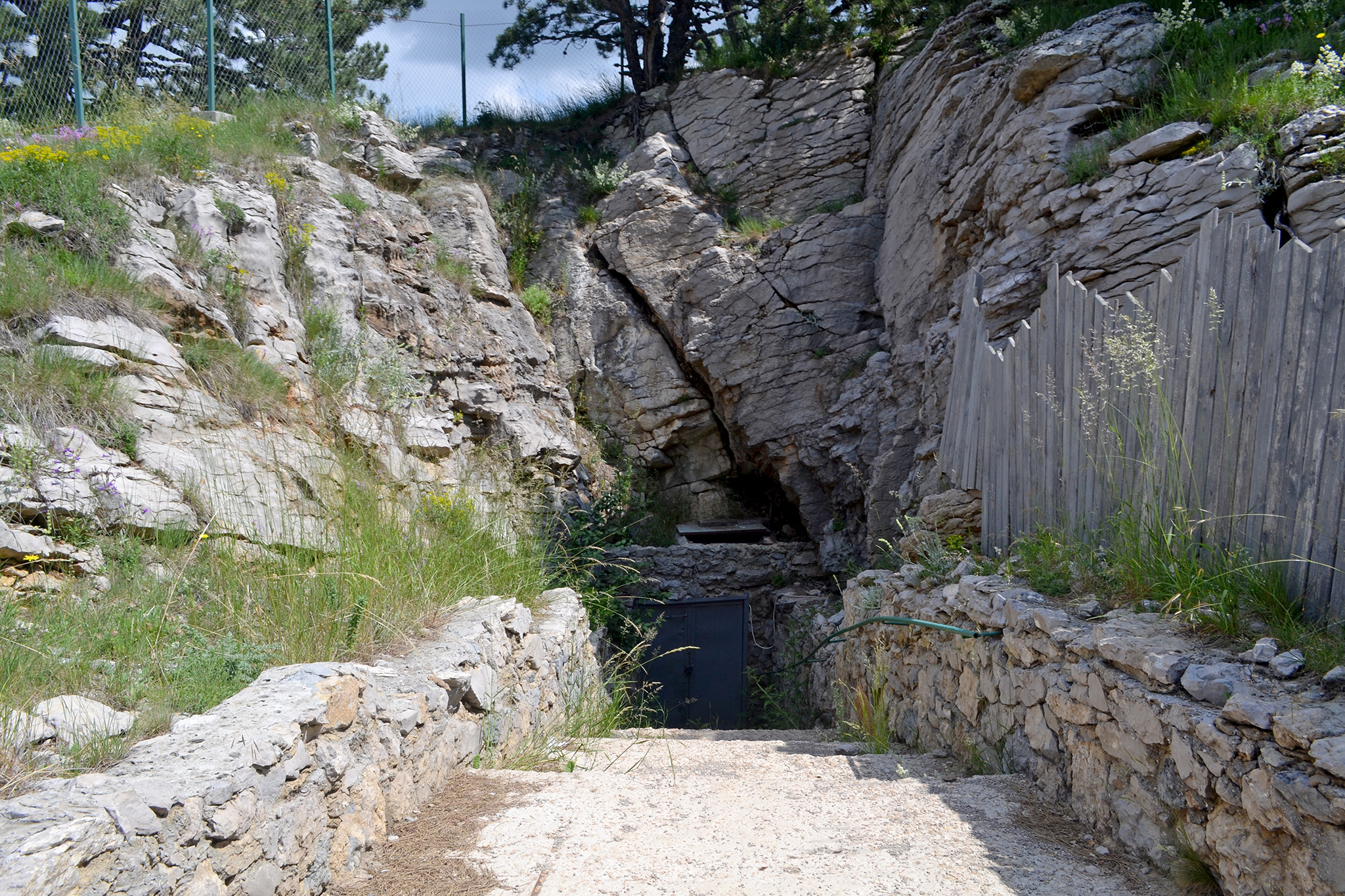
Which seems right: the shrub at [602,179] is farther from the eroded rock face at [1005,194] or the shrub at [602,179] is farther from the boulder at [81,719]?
the boulder at [81,719]

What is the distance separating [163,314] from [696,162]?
341 inches

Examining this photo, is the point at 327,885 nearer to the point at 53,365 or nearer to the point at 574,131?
the point at 53,365

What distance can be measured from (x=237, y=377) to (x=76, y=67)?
5.54 metres

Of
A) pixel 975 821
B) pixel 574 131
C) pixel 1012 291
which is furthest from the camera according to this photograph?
pixel 574 131

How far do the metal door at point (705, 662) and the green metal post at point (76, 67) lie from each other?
887cm

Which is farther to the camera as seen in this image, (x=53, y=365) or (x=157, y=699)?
(x=53, y=365)

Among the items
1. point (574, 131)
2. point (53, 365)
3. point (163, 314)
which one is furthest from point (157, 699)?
point (574, 131)

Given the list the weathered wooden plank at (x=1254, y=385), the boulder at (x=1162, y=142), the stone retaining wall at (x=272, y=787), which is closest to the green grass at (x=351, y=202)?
the stone retaining wall at (x=272, y=787)

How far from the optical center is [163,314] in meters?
5.73

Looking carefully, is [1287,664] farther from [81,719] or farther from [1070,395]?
[81,719]

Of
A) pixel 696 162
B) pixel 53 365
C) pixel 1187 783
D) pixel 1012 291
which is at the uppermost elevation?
pixel 696 162

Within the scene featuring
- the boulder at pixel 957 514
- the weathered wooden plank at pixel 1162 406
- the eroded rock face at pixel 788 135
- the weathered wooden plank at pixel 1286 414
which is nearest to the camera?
the weathered wooden plank at pixel 1286 414

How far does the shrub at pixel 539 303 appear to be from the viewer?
11.5 meters

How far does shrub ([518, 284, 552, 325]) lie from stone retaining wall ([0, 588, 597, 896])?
850 cm
